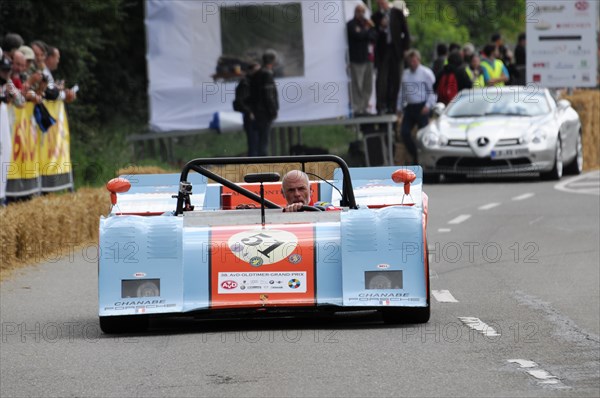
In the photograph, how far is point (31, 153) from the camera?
61.0ft

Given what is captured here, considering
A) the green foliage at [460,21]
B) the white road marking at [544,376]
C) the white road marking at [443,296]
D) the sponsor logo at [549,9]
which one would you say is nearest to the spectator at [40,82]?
the white road marking at [443,296]

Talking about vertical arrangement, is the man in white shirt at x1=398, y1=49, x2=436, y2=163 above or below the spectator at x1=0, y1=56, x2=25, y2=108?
below

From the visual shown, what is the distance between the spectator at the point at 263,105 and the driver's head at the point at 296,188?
48.0 ft

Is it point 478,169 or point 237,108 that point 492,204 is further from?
point 237,108

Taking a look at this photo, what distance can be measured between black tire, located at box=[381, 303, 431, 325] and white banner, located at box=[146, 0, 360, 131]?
60.0 ft

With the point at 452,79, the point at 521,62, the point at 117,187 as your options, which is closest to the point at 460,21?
the point at 521,62

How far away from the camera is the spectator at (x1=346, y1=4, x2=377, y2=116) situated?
2766 cm

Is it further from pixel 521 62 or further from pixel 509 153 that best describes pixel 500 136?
pixel 521 62

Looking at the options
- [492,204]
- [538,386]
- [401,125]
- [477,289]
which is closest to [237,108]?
[401,125]

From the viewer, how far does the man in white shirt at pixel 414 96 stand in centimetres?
2816

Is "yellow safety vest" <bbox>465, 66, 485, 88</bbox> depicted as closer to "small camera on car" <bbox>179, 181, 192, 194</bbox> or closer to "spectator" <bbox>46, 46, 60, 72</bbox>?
"spectator" <bbox>46, 46, 60, 72</bbox>

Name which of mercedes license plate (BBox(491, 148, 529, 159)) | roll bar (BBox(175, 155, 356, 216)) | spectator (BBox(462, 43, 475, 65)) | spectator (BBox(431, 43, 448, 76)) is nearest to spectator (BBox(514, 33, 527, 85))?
spectator (BBox(462, 43, 475, 65))

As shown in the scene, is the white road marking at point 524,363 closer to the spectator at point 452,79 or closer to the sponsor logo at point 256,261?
the sponsor logo at point 256,261

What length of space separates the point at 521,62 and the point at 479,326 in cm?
2655
